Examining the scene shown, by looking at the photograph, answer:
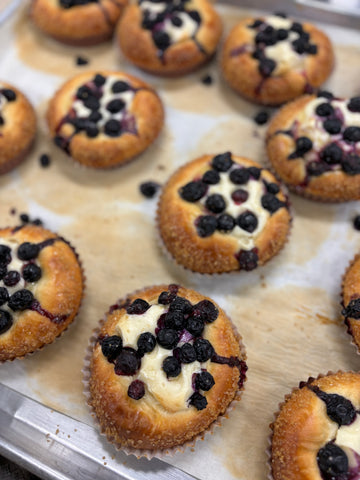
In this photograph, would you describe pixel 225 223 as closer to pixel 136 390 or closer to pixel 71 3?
pixel 136 390

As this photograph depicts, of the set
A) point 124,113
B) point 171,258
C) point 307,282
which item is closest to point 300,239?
point 307,282

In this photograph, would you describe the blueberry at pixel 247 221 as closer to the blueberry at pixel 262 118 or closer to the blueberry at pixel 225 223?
the blueberry at pixel 225 223

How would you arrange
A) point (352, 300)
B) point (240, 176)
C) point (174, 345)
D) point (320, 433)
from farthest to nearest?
point (240, 176) → point (352, 300) → point (174, 345) → point (320, 433)

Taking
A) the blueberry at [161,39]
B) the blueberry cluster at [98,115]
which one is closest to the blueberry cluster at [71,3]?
the blueberry at [161,39]

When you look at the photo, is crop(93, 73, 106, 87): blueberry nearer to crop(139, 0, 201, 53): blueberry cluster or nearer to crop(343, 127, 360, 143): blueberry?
crop(139, 0, 201, 53): blueberry cluster

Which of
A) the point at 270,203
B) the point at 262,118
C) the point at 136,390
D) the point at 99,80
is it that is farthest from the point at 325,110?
the point at 136,390
